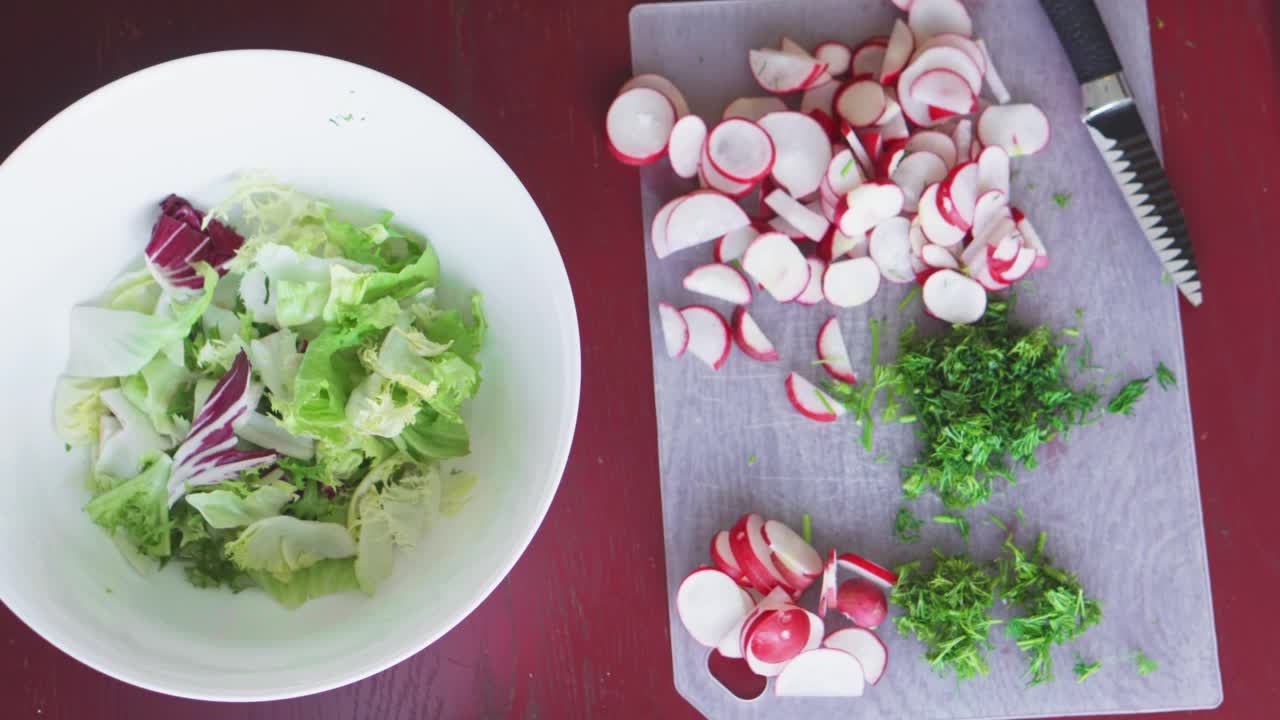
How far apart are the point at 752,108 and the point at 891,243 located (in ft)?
0.93

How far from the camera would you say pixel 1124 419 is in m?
1.49

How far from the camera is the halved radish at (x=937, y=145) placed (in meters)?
1.46

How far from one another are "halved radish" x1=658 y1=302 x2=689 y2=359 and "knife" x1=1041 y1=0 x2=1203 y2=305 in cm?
68

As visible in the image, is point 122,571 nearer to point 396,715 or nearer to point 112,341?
point 112,341

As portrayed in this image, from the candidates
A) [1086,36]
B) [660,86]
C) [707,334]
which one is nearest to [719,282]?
[707,334]

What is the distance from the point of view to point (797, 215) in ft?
4.78

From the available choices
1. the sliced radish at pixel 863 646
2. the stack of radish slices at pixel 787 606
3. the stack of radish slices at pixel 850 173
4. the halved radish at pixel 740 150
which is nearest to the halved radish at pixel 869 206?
the stack of radish slices at pixel 850 173

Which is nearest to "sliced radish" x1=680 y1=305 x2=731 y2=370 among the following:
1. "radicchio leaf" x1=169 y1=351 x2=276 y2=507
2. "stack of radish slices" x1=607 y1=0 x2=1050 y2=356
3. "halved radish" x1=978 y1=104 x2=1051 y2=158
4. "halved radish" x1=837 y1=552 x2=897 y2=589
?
"stack of radish slices" x1=607 y1=0 x2=1050 y2=356

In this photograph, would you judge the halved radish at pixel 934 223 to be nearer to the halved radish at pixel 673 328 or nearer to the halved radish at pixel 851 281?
the halved radish at pixel 851 281

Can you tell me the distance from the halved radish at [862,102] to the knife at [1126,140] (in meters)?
0.29

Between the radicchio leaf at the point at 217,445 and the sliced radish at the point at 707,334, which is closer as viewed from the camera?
the radicchio leaf at the point at 217,445

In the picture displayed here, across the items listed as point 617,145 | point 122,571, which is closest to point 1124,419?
point 617,145

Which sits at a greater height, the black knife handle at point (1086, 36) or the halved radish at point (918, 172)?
the black knife handle at point (1086, 36)

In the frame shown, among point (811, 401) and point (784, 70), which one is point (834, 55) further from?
point (811, 401)
